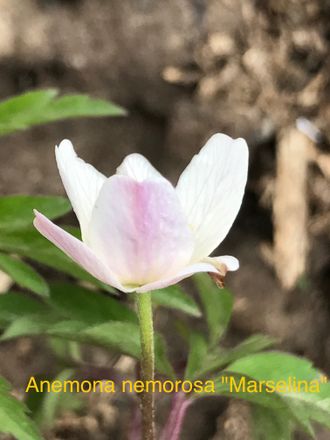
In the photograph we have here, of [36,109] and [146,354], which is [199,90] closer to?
[36,109]

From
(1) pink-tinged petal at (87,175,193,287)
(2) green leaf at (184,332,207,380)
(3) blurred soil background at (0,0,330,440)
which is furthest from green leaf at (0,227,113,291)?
(3) blurred soil background at (0,0,330,440)

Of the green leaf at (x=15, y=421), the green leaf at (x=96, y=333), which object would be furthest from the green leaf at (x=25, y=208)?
the green leaf at (x=15, y=421)

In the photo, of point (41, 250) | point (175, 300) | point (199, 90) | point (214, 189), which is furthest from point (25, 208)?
point (199, 90)

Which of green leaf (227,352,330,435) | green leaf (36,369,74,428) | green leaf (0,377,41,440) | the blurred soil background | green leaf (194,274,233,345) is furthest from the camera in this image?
the blurred soil background

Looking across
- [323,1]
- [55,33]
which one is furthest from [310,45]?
[55,33]

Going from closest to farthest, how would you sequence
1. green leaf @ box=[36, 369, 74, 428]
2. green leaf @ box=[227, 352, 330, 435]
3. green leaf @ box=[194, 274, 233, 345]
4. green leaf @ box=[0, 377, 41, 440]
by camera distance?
green leaf @ box=[0, 377, 41, 440] < green leaf @ box=[227, 352, 330, 435] < green leaf @ box=[194, 274, 233, 345] < green leaf @ box=[36, 369, 74, 428]

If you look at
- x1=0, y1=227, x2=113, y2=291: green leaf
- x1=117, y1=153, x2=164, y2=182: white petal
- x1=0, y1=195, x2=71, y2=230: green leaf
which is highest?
x1=117, y1=153, x2=164, y2=182: white petal

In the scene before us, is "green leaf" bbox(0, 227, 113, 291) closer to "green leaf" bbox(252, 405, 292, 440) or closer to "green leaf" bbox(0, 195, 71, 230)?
"green leaf" bbox(0, 195, 71, 230)
